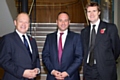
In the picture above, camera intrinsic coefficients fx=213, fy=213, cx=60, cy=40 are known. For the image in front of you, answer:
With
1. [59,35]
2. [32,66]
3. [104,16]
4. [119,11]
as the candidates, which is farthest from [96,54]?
[119,11]

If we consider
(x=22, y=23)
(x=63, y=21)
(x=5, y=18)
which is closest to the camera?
(x=22, y=23)

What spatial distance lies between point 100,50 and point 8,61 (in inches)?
46.6

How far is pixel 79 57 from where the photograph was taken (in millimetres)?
2988

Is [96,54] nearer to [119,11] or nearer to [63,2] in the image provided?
[119,11]

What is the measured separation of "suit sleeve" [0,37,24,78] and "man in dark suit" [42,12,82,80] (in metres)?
0.56

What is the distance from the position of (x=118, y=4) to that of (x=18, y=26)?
3618mm

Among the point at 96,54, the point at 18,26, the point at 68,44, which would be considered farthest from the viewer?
the point at 68,44

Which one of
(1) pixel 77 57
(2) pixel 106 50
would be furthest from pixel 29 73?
(2) pixel 106 50

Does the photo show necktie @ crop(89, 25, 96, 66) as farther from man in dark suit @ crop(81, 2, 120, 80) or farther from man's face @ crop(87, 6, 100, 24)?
man's face @ crop(87, 6, 100, 24)

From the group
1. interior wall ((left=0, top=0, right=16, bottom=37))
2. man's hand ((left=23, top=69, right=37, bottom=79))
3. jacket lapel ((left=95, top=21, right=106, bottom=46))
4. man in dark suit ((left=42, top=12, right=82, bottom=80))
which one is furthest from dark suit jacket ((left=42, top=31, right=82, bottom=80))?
interior wall ((left=0, top=0, right=16, bottom=37))

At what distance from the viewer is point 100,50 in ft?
9.20

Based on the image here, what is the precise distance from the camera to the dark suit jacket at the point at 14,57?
8.27ft

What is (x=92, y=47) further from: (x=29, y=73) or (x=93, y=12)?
(x=29, y=73)

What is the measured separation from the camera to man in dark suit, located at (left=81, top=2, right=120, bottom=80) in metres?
2.80
